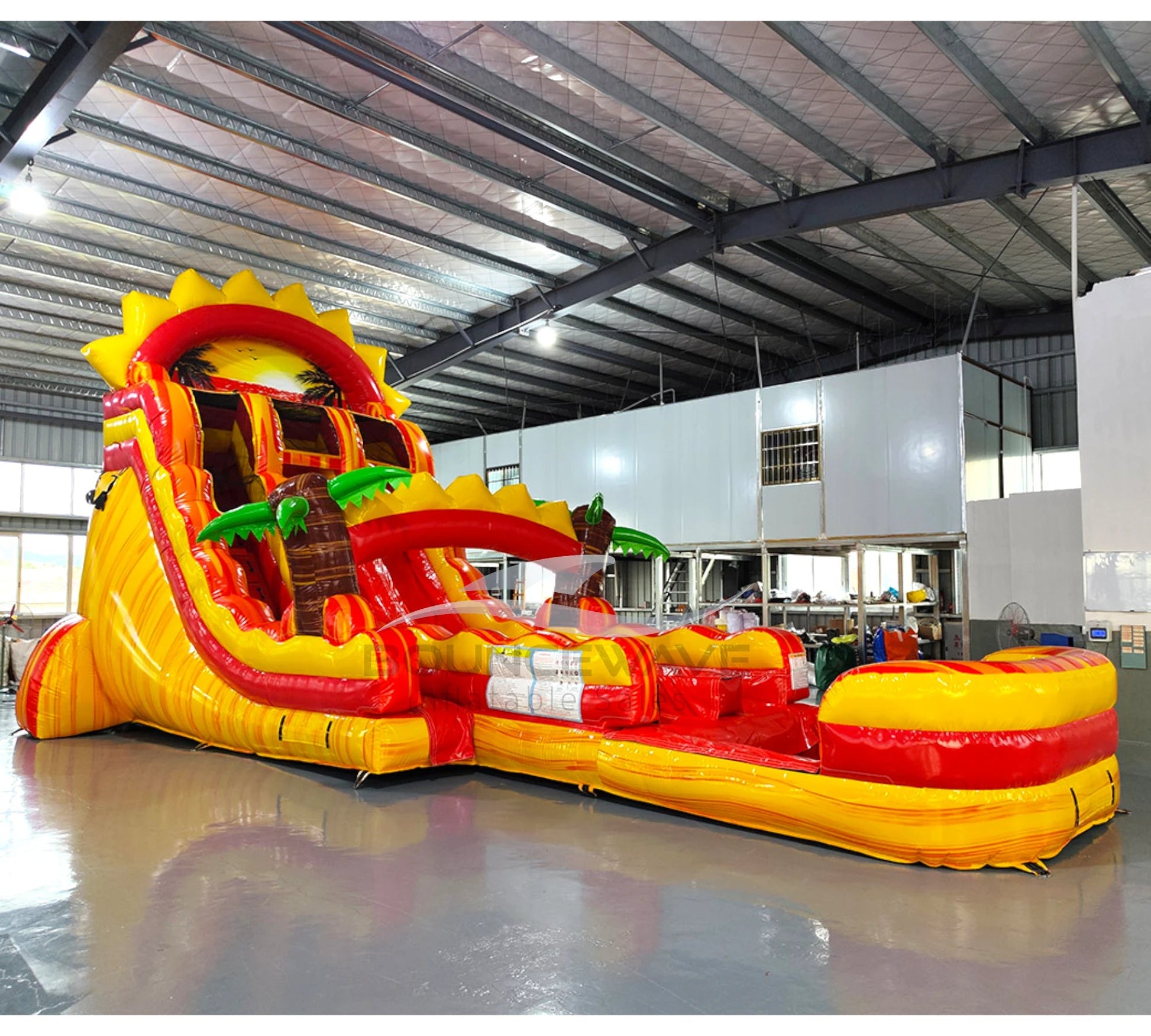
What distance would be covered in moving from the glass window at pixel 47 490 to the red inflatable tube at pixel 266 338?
360 inches

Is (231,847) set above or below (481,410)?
below

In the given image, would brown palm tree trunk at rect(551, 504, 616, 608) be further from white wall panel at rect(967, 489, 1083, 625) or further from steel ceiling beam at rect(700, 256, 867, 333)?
steel ceiling beam at rect(700, 256, 867, 333)

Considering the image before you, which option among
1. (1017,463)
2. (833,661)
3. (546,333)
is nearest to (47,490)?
(546,333)

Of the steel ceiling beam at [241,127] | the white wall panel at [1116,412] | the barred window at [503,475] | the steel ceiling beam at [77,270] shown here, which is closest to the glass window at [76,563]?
the barred window at [503,475]

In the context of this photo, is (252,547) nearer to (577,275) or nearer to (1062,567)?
(577,275)

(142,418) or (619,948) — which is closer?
(619,948)

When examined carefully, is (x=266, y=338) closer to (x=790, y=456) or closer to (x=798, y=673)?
(x=798, y=673)

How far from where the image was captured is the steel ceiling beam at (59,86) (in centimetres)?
552

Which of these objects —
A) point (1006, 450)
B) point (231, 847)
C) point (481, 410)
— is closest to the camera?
point (231, 847)

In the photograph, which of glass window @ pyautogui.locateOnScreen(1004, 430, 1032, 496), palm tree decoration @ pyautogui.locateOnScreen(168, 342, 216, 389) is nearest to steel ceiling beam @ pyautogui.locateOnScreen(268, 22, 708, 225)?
palm tree decoration @ pyautogui.locateOnScreen(168, 342, 216, 389)

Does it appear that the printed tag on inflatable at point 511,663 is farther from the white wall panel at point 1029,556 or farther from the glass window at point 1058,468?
the glass window at point 1058,468

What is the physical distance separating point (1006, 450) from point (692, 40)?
250 inches

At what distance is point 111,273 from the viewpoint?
960cm
